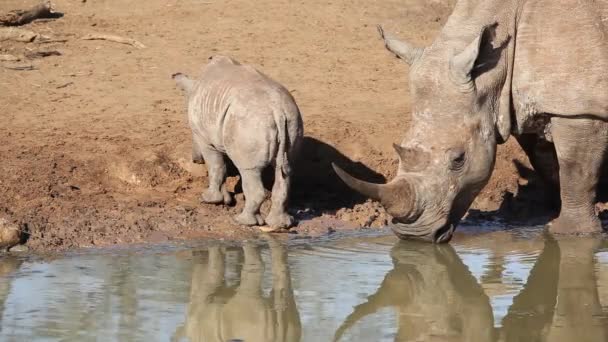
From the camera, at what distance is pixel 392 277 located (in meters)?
8.36

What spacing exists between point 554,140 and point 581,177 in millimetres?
350

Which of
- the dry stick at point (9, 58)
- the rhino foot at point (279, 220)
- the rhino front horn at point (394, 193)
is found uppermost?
the dry stick at point (9, 58)

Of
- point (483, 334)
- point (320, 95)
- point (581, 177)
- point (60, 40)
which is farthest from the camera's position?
point (60, 40)

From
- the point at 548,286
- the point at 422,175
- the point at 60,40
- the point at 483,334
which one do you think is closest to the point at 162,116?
the point at 60,40

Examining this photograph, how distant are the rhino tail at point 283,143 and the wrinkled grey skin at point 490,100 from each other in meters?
0.96

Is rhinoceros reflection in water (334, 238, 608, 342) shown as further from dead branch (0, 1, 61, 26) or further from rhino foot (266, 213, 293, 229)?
dead branch (0, 1, 61, 26)

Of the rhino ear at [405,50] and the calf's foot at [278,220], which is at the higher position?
the rhino ear at [405,50]

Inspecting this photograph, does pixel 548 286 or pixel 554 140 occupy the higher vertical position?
pixel 554 140

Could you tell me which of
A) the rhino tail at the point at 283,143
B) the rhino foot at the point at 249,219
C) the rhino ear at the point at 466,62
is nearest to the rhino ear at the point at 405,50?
the rhino ear at the point at 466,62

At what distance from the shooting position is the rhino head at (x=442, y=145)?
869 cm

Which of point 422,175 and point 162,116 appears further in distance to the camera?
point 162,116

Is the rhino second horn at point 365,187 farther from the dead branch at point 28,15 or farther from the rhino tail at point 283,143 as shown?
the dead branch at point 28,15

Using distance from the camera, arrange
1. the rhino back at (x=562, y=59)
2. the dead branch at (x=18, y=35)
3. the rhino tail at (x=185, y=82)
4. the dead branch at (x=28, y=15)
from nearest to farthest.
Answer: the rhino back at (x=562, y=59)
the rhino tail at (x=185, y=82)
the dead branch at (x=18, y=35)
the dead branch at (x=28, y=15)

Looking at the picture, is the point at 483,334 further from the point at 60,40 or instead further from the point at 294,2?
the point at 294,2
